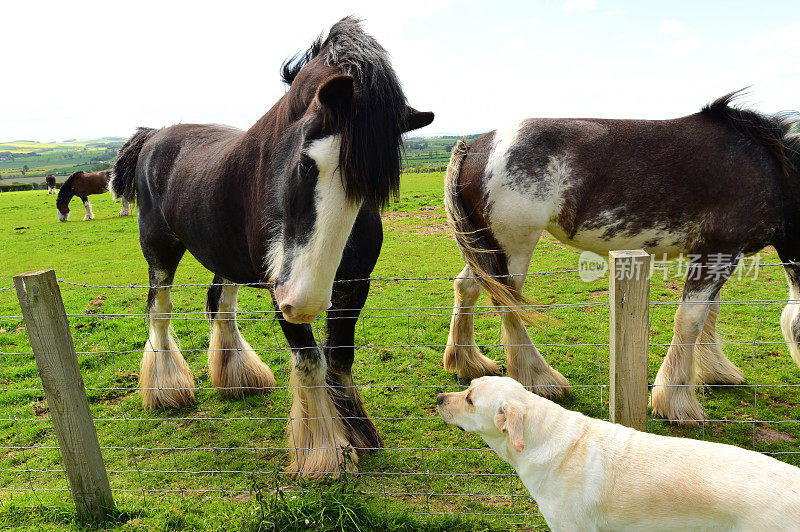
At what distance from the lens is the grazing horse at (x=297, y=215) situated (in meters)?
2.52

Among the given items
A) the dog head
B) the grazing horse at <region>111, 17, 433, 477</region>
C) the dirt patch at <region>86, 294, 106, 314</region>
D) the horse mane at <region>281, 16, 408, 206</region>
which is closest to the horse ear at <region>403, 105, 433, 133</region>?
the grazing horse at <region>111, 17, 433, 477</region>

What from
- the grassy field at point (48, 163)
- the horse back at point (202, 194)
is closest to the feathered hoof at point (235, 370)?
the horse back at point (202, 194)

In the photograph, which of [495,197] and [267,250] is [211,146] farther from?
[495,197]

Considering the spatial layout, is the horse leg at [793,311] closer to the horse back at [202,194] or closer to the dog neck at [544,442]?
the dog neck at [544,442]

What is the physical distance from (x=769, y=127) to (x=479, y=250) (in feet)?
8.10

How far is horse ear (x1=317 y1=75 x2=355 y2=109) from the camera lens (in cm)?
239

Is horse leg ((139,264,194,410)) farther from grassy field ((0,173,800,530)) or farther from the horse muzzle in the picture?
the horse muzzle

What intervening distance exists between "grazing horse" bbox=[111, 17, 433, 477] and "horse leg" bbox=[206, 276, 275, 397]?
0.04 feet

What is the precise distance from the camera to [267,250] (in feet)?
10.2

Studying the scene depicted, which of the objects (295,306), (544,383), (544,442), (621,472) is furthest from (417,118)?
(544,383)

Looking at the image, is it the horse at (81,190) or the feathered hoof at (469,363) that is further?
the horse at (81,190)

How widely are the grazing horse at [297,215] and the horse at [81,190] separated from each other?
51.5 ft

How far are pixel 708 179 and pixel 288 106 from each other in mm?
3226

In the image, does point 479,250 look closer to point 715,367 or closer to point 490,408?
point 490,408
